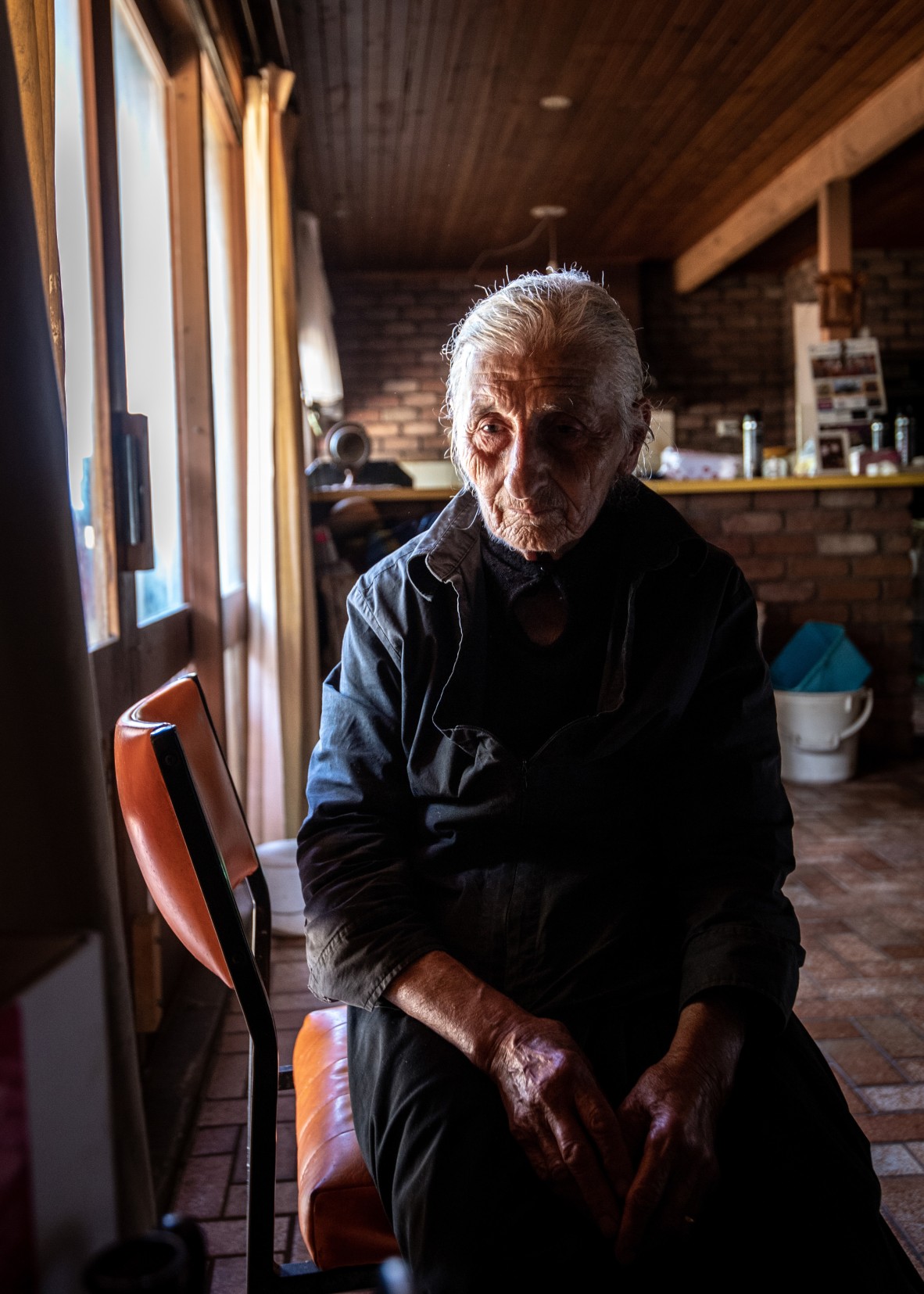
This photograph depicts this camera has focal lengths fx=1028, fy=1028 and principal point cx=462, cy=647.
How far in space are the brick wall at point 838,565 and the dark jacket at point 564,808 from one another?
3510 millimetres

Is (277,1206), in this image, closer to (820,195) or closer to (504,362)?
(504,362)

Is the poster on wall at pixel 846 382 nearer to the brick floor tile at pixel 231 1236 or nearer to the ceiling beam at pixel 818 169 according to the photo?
the ceiling beam at pixel 818 169

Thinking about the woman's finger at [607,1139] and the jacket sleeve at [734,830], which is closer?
the woman's finger at [607,1139]

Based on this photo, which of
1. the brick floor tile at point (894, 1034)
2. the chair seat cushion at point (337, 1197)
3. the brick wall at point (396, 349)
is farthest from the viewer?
the brick wall at point (396, 349)

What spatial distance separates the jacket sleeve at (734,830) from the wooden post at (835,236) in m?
5.07

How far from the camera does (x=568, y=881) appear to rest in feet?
3.70

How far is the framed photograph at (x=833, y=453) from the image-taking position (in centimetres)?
518

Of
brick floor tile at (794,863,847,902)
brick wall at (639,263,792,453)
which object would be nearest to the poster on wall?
brick floor tile at (794,863,847,902)

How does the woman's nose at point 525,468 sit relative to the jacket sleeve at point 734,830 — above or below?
above

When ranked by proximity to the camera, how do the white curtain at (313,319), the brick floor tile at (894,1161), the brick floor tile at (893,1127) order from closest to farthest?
the brick floor tile at (894,1161) → the brick floor tile at (893,1127) → the white curtain at (313,319)

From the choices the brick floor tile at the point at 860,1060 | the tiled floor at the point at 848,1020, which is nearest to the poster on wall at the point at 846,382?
the tiled floor at the point at 848,1020

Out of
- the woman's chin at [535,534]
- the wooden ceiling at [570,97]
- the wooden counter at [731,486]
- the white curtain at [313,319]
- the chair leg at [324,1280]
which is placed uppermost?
the wooden ceiling at [570,97]

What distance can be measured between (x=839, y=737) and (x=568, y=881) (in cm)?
347

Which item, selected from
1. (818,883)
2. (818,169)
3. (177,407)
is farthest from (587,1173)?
(818,169)
